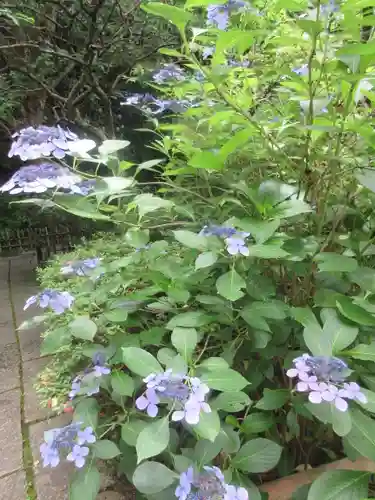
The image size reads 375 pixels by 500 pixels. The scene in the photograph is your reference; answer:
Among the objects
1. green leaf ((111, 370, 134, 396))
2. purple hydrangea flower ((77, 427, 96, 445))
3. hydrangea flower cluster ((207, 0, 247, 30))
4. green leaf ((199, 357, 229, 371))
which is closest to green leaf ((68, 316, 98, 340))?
green leaf ((111, 370, 134, 396))

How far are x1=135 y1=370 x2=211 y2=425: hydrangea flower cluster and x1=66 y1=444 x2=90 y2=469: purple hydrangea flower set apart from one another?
0.67ft

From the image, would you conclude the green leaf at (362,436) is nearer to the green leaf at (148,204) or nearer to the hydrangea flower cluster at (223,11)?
the green leaf at (148,204)

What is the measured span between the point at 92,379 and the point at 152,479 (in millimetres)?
321

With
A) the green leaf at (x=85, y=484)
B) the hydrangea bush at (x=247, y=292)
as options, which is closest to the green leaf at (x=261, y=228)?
the hydrangea bush at (x=247, y=292)

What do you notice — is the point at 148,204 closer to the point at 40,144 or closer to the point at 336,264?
the point at 40,144

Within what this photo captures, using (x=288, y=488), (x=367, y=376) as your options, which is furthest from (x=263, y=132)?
(x=288, y=488)

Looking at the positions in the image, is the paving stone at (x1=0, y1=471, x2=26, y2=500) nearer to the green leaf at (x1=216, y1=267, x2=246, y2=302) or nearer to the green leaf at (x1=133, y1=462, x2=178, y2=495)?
the green leaf at (x1=133, y1=462, x2=178, y2=495)

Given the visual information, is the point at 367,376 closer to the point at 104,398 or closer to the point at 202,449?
the point at 202,449

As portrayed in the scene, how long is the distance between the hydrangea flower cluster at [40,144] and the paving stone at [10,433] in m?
1.08

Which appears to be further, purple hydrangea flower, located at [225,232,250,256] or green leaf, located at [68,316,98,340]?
green leaf, located at [68,316,98,340]

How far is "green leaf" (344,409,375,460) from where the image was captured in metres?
0.76

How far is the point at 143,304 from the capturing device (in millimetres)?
1161

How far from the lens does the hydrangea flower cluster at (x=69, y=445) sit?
843 mm

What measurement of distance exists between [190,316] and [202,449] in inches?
10.5
